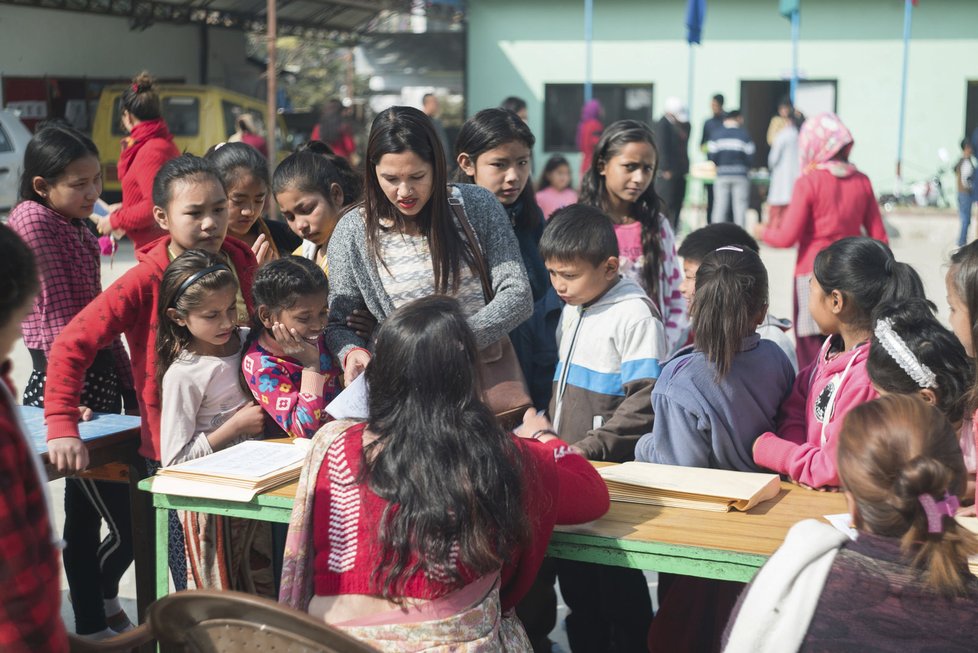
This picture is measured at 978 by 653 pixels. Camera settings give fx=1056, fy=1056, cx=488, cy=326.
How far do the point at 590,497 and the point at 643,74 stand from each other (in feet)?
57.0

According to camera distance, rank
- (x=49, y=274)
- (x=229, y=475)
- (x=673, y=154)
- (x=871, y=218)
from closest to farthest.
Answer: (x=229, y=475) → (x=49, y=274) → (x=871, y=218) → (x=673, y=154)

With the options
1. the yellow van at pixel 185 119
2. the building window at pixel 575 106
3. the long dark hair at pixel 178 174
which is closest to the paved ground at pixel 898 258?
the long dark hair at pixel 178 174

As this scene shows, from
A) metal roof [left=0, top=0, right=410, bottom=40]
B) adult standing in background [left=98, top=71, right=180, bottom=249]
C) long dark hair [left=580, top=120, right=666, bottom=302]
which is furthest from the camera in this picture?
metal roof [left=0, top=0, right=410, bottom=40]

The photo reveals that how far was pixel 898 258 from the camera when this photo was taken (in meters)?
12.8

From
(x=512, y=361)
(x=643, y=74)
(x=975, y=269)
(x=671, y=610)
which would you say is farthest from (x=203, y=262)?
(x=643, y=74)

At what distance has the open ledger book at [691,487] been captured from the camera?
7.73 ft

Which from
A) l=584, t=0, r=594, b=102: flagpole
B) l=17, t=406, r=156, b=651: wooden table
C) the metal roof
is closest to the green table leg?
l=17, t=406, r=156, b=651: wooden table

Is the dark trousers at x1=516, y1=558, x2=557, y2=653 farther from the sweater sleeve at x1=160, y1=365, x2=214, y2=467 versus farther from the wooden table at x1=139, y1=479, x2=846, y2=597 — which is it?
the sweater sleeve at x1=160, y1=365, x2=214, y2=467

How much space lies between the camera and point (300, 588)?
209cm

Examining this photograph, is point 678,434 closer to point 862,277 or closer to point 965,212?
point 862,277

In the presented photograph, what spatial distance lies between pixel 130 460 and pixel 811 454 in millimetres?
1868

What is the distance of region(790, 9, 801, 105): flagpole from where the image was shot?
17.1 metres

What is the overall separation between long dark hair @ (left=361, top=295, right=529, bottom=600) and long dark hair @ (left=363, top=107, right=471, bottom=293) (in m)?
0.97

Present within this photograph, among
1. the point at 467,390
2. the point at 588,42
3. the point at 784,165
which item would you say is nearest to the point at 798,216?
the point at 467,390
